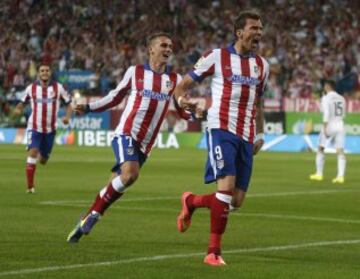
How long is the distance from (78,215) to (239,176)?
466cm

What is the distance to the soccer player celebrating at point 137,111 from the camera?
12.1 m

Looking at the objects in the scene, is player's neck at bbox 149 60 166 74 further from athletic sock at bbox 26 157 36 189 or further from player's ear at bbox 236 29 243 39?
athletic sock at bbox 26 157 36 189

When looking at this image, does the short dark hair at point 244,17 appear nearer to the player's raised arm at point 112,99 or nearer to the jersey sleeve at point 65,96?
the player's raised arm at point 112,99

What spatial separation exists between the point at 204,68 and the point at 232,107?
47 cm

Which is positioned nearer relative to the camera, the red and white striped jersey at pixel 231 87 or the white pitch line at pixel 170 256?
the white pitch line at pixel 170 256

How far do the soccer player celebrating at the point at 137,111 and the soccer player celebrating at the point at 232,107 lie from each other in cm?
138

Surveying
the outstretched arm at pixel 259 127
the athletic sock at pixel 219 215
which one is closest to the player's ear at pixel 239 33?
the outstretched arm at pixel 259 127

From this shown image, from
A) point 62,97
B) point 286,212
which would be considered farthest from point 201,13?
point 286,212

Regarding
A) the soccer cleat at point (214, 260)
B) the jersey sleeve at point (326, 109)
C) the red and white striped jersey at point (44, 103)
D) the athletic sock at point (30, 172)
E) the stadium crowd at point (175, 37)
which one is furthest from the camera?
the stadium crowd at point (175, 37)

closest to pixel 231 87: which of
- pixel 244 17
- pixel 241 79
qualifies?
pixel 241 79

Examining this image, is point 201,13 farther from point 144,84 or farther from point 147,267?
point 147,267

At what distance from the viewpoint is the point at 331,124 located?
25.3 m

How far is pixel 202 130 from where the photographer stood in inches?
1598

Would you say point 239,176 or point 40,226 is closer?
point 239,176
